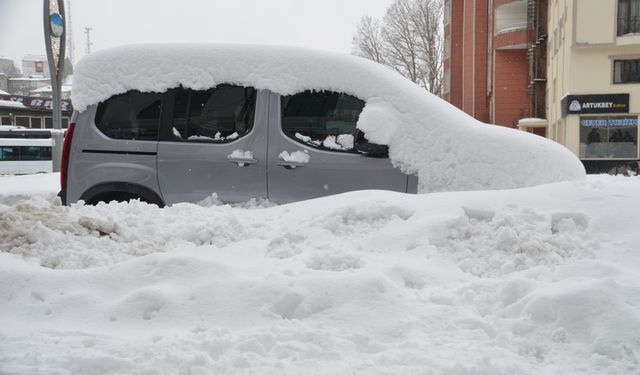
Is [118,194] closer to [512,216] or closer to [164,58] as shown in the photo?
[164,58]

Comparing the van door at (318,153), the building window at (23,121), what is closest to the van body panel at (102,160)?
the van door at (318,153)

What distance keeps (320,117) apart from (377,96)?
549 millimetres

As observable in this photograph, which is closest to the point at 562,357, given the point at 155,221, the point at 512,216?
the point at 512,216

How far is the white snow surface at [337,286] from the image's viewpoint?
2.72 m

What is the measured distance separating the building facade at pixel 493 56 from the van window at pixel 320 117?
3487 centimetres

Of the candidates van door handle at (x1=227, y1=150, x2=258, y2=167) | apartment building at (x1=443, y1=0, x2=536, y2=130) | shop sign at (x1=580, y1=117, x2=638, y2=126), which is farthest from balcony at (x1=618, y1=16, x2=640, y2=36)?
van door handle at (x1=227, y1=150, x2=258, y2=167)

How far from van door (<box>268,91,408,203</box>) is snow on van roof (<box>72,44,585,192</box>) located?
0.37 ft

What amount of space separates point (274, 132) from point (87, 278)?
8.18ft

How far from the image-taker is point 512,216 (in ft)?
13.3

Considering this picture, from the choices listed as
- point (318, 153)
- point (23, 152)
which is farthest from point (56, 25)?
point (23, 152)

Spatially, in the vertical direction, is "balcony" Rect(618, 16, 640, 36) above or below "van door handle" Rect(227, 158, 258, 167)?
above

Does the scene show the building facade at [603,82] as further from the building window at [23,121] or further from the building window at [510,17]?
the building window at [23,121]

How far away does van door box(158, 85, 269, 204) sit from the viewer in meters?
5.57

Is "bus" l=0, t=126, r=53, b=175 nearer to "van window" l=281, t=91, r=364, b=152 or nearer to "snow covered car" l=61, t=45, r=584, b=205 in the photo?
"snow covered car" l=61, t=45, r=584, b=205
